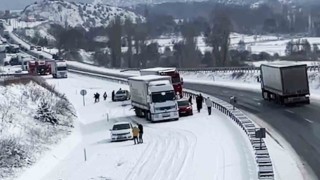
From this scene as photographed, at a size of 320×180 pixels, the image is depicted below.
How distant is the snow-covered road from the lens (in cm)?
2952

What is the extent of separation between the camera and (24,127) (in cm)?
4119

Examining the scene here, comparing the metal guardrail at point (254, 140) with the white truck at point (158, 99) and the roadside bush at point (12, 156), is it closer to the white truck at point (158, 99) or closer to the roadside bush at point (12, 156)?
the white truck at point (158, 99)

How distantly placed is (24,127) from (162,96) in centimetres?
1206

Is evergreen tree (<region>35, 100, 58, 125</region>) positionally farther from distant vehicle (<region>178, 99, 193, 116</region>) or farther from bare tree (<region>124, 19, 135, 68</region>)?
bare tree (<region>124, 19, 135, 68</region>)

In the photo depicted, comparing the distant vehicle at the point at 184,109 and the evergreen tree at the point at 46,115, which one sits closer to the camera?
the evergreen tree at the point at 46,115

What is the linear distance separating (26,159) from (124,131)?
28.3 feet

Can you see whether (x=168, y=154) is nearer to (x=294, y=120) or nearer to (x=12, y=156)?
(x=12, y=156)

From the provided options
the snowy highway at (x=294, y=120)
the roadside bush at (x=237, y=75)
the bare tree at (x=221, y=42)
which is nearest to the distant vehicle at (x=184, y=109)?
the snowy highway at (x=294, y=120)

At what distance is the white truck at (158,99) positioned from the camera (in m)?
48.9

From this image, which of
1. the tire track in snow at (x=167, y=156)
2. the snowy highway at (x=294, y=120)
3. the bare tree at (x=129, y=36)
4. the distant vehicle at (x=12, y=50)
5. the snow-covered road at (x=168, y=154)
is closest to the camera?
the snow-covered road at (x=168, y=154)

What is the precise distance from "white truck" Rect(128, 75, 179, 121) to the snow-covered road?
0.89 m

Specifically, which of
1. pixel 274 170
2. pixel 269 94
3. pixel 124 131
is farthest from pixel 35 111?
pixel 274 170

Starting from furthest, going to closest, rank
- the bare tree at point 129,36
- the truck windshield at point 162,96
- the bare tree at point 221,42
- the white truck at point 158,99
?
1. the bare tree at point 129,36
2. the bare tree at point 221,42
3. the truck windshield at point 162,96
4. the white truck at point 158,99

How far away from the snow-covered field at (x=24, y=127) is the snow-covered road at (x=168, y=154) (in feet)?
4.15
